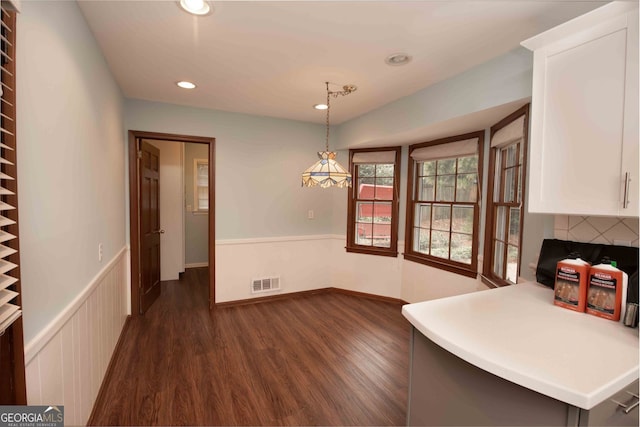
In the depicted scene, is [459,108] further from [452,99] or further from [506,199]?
[506,199]

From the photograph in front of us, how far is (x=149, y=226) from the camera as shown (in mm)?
3795

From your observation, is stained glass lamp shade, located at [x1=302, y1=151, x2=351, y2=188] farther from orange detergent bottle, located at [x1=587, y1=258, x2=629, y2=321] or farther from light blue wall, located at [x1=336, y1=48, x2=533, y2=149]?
orange detergent bottle, located at [x1=587, y1=258, x2=629, y2=321]

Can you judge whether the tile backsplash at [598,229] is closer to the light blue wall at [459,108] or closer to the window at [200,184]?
the light blue wall at [459,108]

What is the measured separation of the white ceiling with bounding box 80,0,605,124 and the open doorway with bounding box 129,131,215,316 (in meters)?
0.86

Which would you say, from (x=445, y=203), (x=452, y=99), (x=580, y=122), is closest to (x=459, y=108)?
(x=452, y=99)

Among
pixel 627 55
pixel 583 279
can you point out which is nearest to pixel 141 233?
pixel 583 279

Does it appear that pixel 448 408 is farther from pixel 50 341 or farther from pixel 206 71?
pixel 206 71

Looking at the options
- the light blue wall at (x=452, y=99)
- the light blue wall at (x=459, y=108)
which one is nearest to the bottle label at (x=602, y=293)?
the light blue wall at (x=459, y=108)

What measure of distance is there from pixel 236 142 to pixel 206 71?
4.27 ft

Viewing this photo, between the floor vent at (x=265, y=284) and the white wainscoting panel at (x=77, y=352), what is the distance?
1.62 metres

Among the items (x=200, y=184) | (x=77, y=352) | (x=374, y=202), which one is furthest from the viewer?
(x=200, y=184)

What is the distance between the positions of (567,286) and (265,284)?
3.29 meters

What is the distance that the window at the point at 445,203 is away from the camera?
3.16m

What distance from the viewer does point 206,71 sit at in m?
2.51
